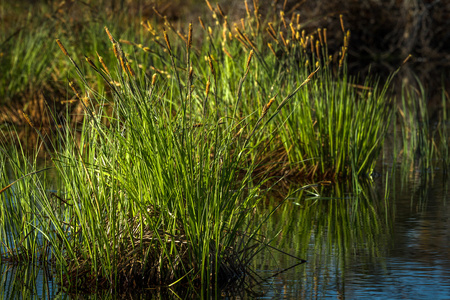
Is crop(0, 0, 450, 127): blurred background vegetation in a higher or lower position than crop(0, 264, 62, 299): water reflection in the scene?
higher

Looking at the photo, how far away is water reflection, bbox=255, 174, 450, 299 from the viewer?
13.3ft

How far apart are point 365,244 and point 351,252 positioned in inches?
9.5

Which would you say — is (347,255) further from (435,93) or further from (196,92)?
(435,93)

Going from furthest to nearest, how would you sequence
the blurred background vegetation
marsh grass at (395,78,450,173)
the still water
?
the blurred background vegetation < marsh grass at (395,78,450,173) < the still water

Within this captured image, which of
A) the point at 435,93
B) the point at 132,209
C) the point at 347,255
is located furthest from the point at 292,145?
the point at 435,93

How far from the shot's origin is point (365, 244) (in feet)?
16.2

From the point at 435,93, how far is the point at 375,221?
30.2 ft

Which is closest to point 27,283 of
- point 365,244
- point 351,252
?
point 351,252

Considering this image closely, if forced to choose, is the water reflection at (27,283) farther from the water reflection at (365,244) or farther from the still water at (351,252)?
the water reflection at (365,244)

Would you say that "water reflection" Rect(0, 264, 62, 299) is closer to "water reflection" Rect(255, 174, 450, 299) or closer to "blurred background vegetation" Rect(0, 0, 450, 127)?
"water reflection" Rect(255, 174, 450, 299)

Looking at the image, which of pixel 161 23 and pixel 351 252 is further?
pixel 161 23

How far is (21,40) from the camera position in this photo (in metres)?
11.6

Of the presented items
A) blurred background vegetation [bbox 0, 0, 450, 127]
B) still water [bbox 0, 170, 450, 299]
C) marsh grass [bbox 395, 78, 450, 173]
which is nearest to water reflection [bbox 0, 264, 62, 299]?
still water [bbox 0, 170, 450, 299]

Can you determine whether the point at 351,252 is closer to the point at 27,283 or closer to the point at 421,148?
the point at 27,283
